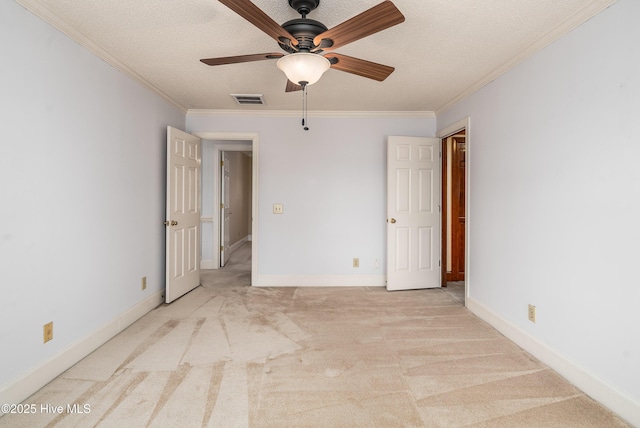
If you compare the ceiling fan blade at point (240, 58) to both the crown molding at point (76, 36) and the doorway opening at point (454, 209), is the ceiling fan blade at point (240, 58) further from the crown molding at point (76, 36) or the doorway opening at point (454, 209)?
the doorway opening at point (454, 209)

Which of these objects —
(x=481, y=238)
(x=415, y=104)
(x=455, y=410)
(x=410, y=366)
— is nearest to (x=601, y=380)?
(x=455, y=410)

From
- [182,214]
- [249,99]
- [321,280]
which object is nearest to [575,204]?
[321,280]

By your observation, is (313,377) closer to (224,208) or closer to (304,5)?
(304,5)

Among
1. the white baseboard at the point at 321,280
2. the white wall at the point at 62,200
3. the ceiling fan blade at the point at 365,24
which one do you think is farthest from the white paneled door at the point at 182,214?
the ceiling fan blade at the point at 365,24

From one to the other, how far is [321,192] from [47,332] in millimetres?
3007

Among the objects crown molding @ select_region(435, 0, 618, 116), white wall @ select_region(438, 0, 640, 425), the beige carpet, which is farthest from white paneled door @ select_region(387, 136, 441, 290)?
white wall @ select_region(438, 0, 640, 425)

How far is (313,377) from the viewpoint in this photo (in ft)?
6.67

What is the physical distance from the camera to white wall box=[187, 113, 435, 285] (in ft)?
13.8

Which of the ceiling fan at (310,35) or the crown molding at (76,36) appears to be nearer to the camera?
the ceiling fan at (310,35)

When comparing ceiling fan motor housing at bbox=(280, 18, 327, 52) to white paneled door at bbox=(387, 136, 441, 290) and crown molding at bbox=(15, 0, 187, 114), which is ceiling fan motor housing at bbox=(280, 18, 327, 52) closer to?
crown molding at bbox=(15, 0, 187, 114)

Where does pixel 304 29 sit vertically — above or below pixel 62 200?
above

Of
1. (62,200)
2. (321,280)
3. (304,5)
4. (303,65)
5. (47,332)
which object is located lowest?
(321,280)

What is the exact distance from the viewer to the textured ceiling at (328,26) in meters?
1.93

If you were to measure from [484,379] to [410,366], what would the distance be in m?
0.45
